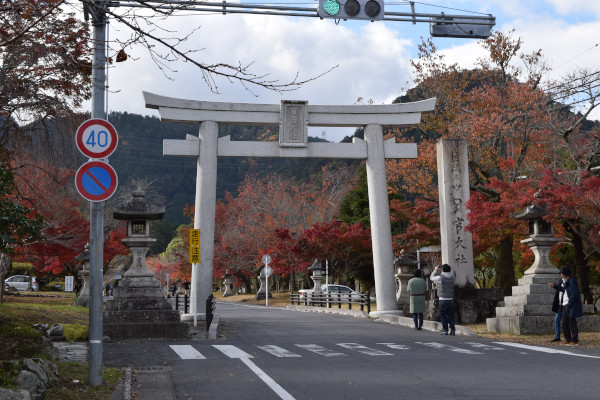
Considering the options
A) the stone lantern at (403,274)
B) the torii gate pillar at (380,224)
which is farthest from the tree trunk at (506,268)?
the torii gate pillar at (380,224)

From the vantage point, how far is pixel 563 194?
16.3m

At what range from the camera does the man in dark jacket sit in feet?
44.4

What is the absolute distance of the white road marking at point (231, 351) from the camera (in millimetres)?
11609

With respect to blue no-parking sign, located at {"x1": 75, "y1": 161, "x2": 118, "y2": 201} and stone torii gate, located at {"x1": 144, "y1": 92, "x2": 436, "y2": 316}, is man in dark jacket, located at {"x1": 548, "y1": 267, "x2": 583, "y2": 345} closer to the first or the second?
blue no-parking sign, located at {"x1": 75, "y1": 161, "x2": 118, "y2": 201}

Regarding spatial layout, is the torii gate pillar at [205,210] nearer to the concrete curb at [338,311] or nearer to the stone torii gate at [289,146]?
the stone torii gate at [289,146]

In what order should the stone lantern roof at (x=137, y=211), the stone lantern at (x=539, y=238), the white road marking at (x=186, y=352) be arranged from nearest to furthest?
the white road marking at (x=186, y=352) → the stone lantern at (x=539, y=238) → the stone lantern roof at (x=137, y=211)

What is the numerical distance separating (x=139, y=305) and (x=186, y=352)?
4.45 metres

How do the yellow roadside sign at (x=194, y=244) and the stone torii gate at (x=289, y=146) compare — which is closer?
the yellow roadside sign at (x=194, y=244)

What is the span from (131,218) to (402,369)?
1033cm

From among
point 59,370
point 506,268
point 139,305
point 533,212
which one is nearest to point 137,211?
point 139,305

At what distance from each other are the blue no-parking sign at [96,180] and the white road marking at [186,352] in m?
4.69

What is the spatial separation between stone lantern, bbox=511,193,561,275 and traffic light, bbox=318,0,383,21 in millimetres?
7423

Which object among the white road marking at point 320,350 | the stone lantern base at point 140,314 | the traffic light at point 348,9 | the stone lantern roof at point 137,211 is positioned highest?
the traffic light at point 348,9

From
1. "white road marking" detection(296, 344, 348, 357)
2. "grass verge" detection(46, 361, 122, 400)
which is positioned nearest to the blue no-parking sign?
"grass verge" detection(46, 361, 122, 400)
